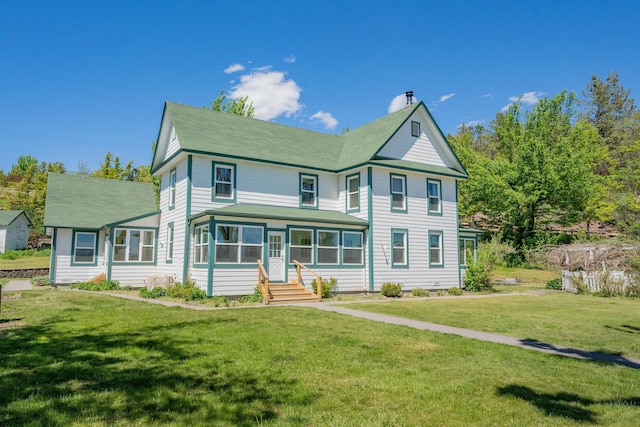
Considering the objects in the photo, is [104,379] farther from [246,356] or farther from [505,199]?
[505,199]

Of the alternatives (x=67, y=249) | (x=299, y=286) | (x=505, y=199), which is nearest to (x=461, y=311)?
(x=299, y=286)

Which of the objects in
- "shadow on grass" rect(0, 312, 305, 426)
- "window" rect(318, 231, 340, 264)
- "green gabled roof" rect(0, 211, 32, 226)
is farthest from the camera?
"green gabled roof" rect(0, 211, 32, 226)

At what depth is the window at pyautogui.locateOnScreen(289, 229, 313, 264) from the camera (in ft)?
61.5

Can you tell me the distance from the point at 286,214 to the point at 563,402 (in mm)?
14291

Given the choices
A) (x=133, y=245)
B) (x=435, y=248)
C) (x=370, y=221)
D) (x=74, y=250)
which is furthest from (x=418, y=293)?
(x=74, y=250)

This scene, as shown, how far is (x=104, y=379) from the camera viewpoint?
5.54 m

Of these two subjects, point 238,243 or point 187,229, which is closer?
point 238,243

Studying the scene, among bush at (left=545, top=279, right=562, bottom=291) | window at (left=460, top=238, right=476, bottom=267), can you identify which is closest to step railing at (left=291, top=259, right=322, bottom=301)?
window at (left=460, top=238, right=476, bottom=267)

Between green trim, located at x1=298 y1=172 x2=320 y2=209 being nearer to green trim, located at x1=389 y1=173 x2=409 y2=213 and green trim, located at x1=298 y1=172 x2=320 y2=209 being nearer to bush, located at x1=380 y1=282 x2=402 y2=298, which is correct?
green trim, located at x1=389 y1=173 x2=409 y2=213

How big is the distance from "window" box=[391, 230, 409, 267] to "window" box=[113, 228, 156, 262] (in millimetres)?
12641

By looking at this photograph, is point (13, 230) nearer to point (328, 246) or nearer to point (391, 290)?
point (328, 246)

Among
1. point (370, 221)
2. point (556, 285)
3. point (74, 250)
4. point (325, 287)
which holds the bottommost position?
point (556, 285)

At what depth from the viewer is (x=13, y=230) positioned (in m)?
46.0

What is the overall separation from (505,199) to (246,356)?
33.7m
